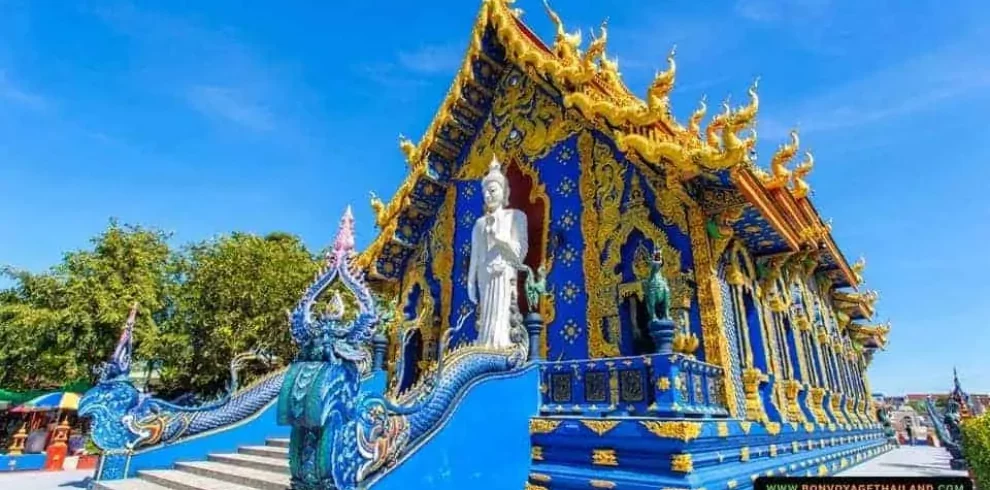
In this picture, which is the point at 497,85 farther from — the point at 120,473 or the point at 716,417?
the point at 120,473

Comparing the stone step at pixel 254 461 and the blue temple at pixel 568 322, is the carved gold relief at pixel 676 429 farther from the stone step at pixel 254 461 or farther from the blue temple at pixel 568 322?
the stone step at pixel 254 461

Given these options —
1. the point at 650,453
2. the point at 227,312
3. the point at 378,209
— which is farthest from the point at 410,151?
the point at 227,312

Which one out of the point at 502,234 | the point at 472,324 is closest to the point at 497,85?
the point at 502,234

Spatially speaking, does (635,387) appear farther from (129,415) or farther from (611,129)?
(129,415)

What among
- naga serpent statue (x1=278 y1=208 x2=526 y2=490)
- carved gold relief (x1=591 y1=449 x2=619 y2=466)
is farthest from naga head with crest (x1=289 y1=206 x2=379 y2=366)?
carved gold relief (x1=591 y1=449 x2=619 y2=466)

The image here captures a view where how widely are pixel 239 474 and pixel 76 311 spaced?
17042 mm

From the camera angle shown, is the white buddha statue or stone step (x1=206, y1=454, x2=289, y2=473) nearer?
stone step (x1=206, y1=454, x2=289, y2=473)

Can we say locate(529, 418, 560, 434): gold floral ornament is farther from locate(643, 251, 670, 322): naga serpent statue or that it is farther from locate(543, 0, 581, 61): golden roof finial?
locate(543, 0, 581, 61): golden roof finial

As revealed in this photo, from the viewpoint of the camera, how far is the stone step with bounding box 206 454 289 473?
6387 millimetres

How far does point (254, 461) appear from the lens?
678cm

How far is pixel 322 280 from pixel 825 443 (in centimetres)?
926

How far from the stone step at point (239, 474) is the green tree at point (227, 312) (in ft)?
41.8

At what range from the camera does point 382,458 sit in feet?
15.2

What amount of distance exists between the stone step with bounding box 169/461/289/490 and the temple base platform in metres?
2.64
